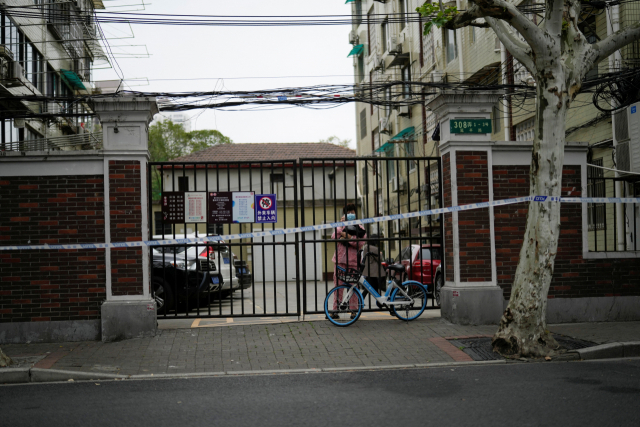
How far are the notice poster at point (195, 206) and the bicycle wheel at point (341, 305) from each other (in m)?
2.31

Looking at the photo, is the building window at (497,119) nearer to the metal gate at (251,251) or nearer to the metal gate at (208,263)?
the metal gate at (251,251)

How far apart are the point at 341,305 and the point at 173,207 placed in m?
3.00

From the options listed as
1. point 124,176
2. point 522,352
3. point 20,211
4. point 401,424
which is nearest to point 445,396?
point 401,424

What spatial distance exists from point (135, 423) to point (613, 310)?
7.98 m

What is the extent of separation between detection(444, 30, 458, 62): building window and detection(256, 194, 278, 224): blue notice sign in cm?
1577

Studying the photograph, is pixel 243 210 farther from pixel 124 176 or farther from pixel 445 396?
pixel 445 396

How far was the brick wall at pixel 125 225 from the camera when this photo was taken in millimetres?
9273

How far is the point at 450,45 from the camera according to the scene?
2434cm

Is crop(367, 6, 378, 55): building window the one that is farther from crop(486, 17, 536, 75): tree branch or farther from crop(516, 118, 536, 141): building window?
crop(486, 17, 536, 75): tree branch

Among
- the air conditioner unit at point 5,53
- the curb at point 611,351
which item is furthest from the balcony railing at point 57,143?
the curb at point 611,351

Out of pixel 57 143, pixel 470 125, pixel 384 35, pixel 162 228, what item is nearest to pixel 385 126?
pixel 384 35

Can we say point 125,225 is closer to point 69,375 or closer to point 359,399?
point 69,375

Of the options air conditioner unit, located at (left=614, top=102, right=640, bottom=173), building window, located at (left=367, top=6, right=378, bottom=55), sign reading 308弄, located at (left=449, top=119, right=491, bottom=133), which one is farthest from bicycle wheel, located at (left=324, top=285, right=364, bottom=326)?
building window, located at (left=367, top=6, right=378, bottom=55)

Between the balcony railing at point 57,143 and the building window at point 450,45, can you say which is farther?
the building window at point 450,45
